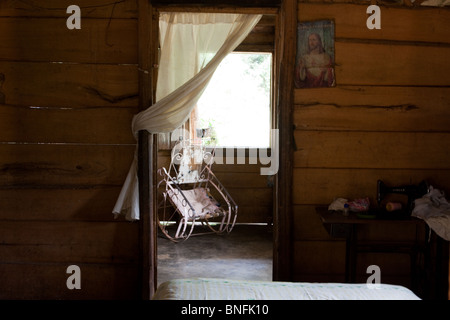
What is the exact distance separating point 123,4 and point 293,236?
1.94m

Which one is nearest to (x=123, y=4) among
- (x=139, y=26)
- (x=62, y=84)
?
(x=139, y=26)

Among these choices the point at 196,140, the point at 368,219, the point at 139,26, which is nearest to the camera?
the point at 368,219

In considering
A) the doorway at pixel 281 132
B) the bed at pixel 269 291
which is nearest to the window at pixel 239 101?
the doorway at pixel 281 132

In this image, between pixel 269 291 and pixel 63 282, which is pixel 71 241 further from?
pixel 269 291

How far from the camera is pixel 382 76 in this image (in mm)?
2779

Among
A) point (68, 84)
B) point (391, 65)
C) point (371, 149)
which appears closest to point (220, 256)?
point (371, 149)

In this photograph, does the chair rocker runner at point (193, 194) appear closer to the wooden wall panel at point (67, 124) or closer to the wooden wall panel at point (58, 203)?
the wooden wall panel at point (58, 203)

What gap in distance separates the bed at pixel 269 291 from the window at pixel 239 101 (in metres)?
4.61

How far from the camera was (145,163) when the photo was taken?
276cm

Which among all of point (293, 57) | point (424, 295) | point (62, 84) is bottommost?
point (424, 295)

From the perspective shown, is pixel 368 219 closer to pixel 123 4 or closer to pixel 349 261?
pixel 349 261

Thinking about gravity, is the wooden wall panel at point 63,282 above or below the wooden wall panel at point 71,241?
below

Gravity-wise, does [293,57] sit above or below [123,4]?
below

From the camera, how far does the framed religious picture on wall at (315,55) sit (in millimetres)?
2736
